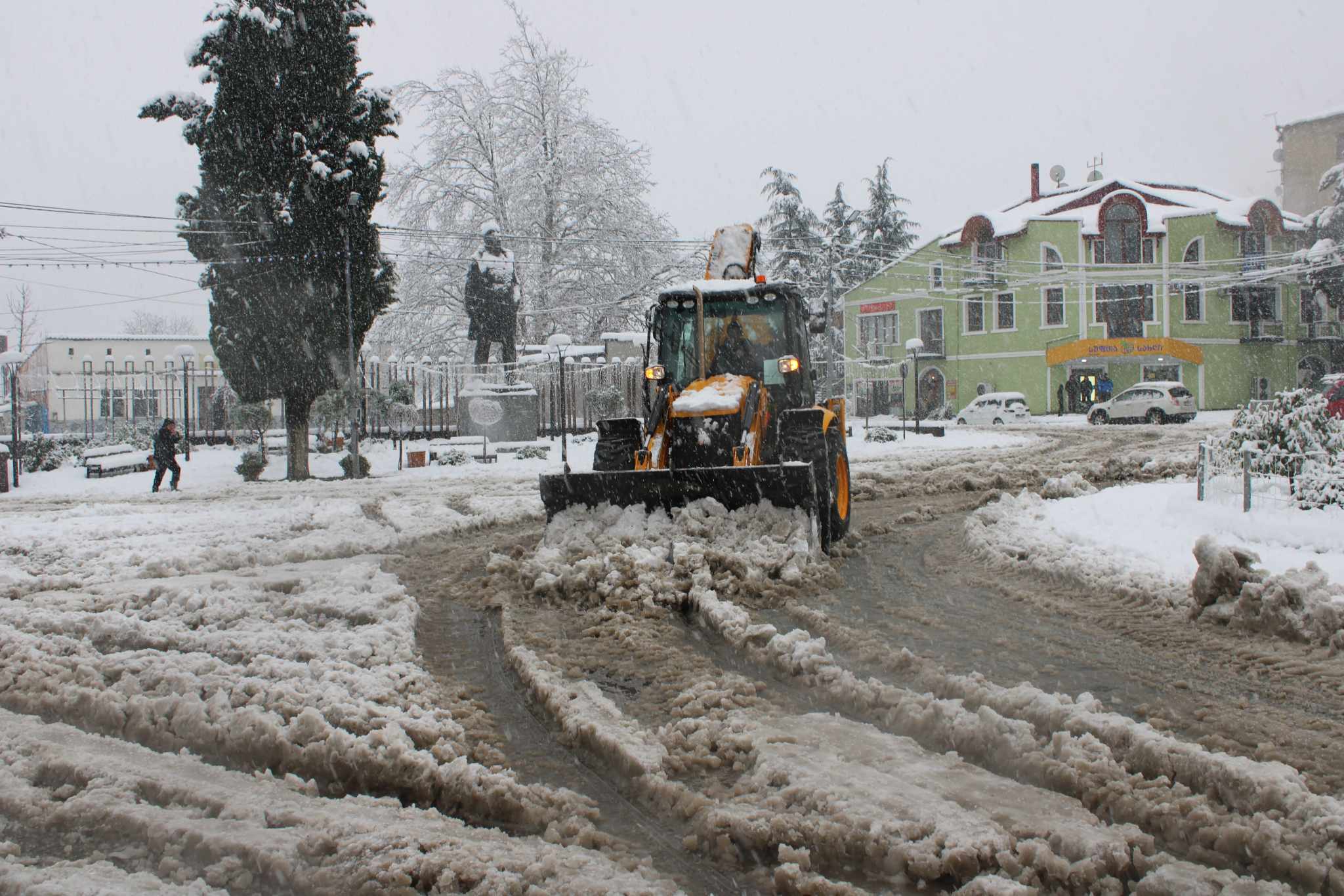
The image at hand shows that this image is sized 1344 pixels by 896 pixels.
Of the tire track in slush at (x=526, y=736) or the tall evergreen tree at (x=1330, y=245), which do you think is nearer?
the tire track in slush at (x=526, y=736)

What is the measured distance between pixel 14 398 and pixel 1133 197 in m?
40.3

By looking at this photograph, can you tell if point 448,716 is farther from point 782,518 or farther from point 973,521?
point 973,521

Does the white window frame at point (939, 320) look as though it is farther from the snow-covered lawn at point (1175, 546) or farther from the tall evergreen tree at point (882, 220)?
the snow-covered lawn at point (1175, 546)

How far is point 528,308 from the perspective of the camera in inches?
1417

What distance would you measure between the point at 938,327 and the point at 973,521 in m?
38.3

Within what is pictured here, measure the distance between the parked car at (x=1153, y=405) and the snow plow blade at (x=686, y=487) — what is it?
91.9 ft

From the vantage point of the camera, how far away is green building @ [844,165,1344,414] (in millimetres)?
42094

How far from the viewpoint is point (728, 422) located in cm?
904

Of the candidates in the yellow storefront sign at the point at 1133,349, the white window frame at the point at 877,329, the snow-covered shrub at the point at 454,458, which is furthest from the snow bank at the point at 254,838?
the white window frame at the point at 877,329

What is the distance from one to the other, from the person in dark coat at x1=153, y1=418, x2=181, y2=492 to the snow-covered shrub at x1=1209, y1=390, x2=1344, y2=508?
16301mm

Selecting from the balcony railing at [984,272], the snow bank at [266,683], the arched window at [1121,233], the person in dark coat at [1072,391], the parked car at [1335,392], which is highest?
the arched window at [1121,233]

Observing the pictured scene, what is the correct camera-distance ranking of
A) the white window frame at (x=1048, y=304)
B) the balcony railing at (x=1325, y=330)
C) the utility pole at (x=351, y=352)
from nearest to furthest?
the utility pole at (x=351, y=352) → the white window frame at (x=1048, y=304) → the balcony railing at (x=1325, y=330)

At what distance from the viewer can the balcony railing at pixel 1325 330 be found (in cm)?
4438

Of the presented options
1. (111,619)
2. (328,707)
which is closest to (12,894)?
(328,707)
